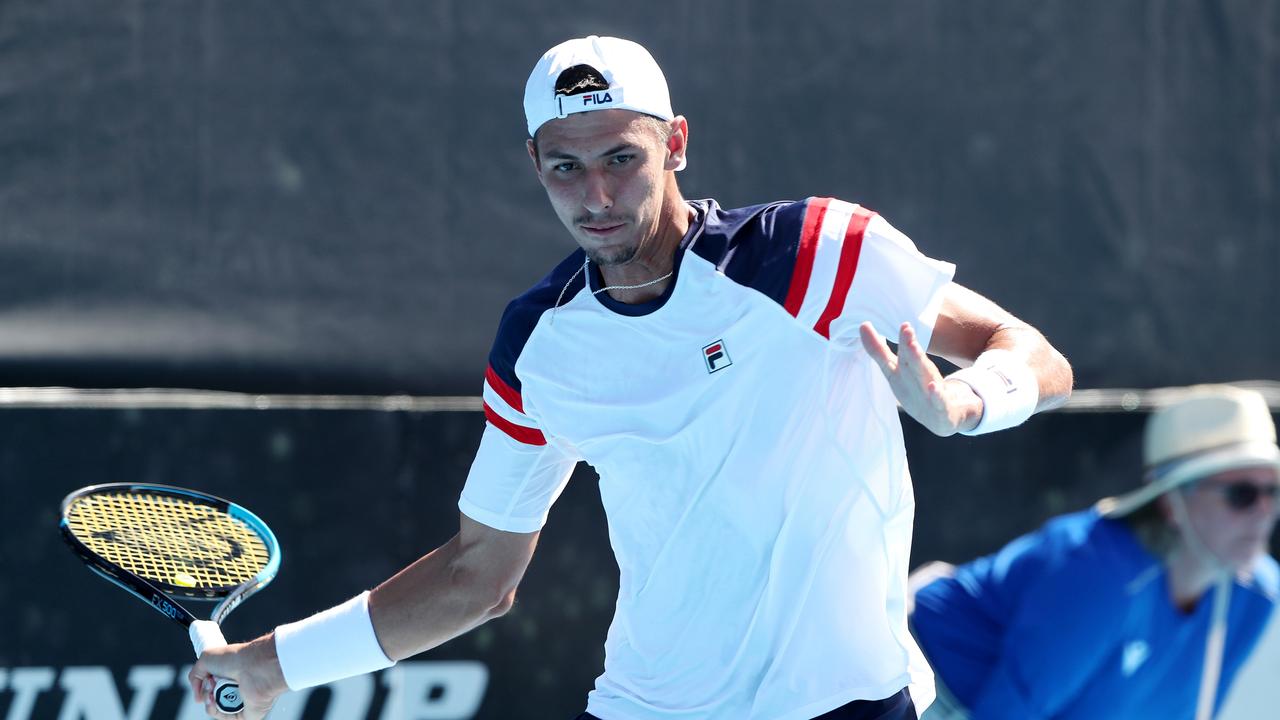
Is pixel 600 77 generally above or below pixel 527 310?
above

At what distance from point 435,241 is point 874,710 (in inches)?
76.3

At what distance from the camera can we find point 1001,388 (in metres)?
1.85

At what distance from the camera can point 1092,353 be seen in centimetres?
394

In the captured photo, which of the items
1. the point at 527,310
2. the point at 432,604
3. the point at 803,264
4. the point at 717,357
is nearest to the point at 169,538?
the point at 432,604

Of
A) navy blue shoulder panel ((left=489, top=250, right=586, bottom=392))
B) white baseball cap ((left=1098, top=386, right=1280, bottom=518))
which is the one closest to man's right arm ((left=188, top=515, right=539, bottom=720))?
navy blue shoulder panel ((left=489, top=250, right=586, bottom=392))

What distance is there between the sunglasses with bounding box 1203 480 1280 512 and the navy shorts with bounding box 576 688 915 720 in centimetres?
84

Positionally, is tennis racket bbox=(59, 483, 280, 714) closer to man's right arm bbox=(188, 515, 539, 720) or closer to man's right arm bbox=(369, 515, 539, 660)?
man's right arm bbox=(188, 515, 539, 720)

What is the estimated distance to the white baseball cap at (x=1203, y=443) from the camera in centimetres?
259

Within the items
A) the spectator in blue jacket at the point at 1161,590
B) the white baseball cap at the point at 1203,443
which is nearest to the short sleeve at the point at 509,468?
the spectator in blue jacket at the point at 1161,590

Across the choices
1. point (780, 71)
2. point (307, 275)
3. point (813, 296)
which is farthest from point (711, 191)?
point (813, 296)

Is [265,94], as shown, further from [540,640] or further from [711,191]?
[540,640]

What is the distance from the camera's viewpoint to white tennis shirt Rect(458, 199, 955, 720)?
201 cm

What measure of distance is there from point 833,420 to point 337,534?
1796mm

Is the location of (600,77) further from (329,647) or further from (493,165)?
(493,165)
